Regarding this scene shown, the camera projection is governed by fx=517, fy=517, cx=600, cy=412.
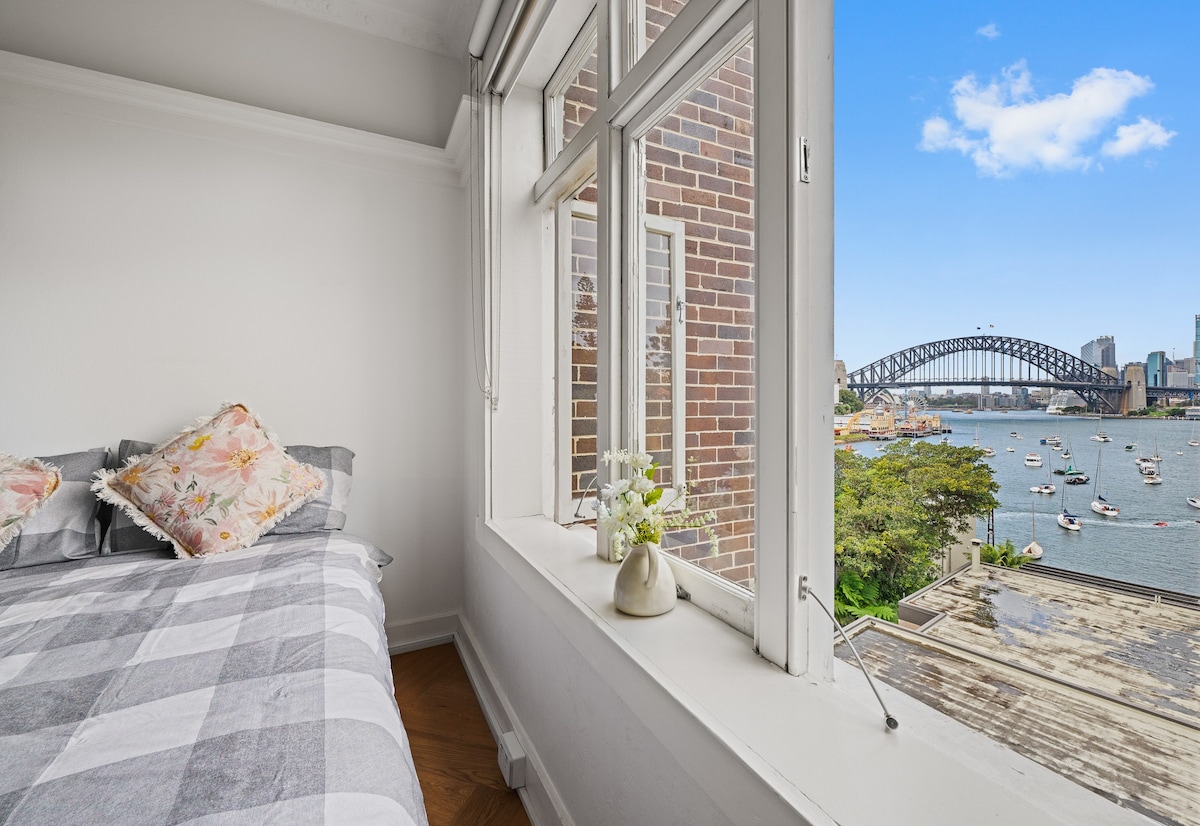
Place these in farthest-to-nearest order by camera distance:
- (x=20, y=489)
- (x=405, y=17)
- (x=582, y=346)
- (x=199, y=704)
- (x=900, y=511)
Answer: (x=405, y=17)
(x=582, y=346)
(x=20, y=489)
(x=199, y=704)
(x=900, y=511)

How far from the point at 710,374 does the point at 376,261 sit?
6.23 ft

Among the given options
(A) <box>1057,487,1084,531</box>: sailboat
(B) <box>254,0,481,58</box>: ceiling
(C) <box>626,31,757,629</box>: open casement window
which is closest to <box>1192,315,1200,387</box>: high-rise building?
(A) <box>1057,487,1084,531</box>: sailboat

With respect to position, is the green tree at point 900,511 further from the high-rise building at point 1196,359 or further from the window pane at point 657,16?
the window pane at point 657,16

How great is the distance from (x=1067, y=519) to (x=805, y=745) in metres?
0.41

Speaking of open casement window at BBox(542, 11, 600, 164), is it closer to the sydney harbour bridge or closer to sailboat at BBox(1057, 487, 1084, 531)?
the sydney harbour bridge

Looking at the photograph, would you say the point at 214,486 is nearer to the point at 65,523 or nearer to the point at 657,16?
the point at 65,523

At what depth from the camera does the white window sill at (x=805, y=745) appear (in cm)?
55

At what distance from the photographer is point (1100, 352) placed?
0.54 metres

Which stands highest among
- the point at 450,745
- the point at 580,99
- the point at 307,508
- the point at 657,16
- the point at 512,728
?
the point at 580,99

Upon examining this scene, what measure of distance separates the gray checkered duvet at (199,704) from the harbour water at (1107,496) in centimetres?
90

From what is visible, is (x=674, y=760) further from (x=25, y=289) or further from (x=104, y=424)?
(x=25, y=289)

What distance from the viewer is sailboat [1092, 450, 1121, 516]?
518mm

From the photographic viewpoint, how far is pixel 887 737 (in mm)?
662

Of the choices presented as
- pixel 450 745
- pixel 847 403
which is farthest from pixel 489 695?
pixel 847 403
